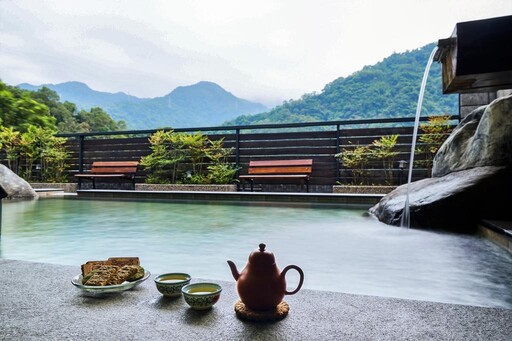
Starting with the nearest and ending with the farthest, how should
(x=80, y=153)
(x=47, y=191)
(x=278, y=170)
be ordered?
(x=278, y=170)
(x=47, y=191)
(x=80, y=153)

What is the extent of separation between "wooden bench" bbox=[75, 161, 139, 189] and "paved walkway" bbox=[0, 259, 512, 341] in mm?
8213

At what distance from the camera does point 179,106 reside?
181ft

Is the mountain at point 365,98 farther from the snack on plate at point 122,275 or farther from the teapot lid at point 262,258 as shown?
the teapot lid at point 262,258

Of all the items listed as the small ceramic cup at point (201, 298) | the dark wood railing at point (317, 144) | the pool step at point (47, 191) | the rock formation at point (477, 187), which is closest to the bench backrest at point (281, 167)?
the dark wood railing at point (317, 144)

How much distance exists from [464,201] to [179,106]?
54.4 meters

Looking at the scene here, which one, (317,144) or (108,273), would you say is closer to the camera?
(108,273)

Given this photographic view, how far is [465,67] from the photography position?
1482 millimetres

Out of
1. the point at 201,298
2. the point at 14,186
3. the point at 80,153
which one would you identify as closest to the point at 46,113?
the point at 80,153

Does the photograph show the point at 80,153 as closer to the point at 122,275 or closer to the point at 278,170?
the point at 278,170

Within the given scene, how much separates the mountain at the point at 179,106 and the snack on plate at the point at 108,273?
4462 centimetres

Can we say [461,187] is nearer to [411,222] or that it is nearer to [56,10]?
[411,222]

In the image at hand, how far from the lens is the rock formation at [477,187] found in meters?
3.38

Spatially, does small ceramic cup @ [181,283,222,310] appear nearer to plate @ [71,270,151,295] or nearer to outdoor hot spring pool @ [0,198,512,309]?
plate @ [71,270,151,295]

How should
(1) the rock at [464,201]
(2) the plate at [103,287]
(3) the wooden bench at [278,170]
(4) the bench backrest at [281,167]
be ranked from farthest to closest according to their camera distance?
(4) the bench backrest at [281,167] < (3) the wooden bench at [278,170] < (1) the rock at [464,201] < (2) the plate at [103,287]
